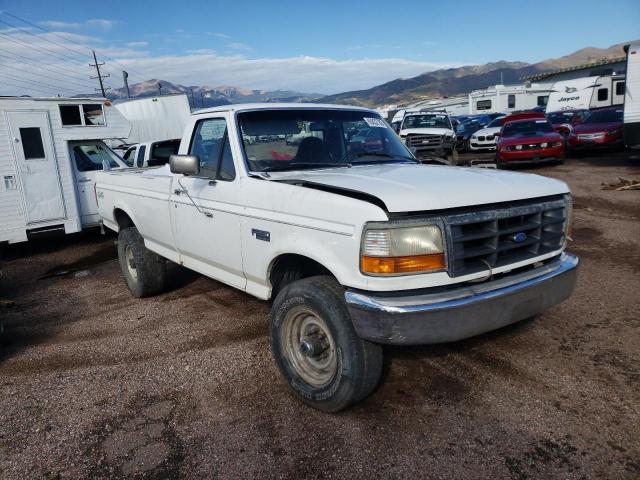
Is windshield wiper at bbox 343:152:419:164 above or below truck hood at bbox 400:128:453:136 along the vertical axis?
above

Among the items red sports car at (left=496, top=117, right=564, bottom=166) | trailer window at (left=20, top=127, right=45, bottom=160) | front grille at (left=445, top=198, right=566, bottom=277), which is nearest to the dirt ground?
front grille at (left=445, top=198, right=566, bottom=277)

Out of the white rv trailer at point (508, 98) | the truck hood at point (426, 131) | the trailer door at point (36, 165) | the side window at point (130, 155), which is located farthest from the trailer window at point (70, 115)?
the white rv trailer at point (508, 98)

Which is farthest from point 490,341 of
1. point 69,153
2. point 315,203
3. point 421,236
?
point 69,153

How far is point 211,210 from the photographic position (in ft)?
13.4

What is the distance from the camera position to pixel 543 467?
2609 millimetres

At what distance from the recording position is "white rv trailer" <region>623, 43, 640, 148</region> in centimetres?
1313

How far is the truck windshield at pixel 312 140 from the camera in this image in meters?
3.98

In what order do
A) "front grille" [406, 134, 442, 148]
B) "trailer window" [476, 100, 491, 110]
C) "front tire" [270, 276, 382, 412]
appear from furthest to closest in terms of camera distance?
"trailer window" [476, 100, 491, 110]
"front grille" [406, 134, 442, 148]
"front tire" [270, 276, 382, 412]

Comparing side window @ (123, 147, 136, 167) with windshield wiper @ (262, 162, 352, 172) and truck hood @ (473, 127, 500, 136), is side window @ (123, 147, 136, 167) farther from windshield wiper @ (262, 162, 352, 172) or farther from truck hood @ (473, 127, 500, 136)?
truck hood @ (473, 127, 500, 136)

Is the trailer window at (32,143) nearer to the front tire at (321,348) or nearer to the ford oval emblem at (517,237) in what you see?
the front tire at (321,348)

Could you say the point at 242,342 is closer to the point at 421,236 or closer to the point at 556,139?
the point at 421,236

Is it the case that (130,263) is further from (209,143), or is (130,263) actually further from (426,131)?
(426,131)

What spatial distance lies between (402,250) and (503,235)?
0.74m

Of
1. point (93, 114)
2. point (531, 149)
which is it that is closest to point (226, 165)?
point (93, 114)
